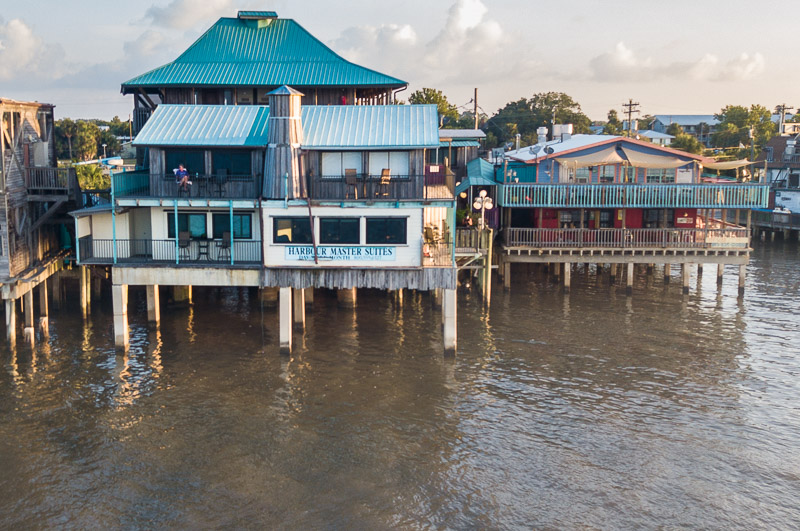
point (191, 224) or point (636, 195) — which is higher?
point (636, 195)

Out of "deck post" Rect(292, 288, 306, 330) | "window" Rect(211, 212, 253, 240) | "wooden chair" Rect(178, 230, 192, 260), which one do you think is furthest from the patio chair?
"deck post" Rect(292, 288, 306, 330)

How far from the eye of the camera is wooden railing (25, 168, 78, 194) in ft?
135

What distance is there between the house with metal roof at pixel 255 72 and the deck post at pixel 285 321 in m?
16.4

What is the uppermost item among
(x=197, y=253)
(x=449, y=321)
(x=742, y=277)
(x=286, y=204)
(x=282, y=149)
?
(x=282, y=149)

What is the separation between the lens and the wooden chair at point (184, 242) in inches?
1416

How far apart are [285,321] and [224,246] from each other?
474 cm

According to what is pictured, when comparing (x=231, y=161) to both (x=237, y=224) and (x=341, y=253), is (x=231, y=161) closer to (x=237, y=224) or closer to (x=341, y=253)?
(x=237, y=224)

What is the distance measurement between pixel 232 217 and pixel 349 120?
752 cm

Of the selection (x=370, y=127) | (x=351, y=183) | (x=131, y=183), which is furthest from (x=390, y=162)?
(x=131, y=183)

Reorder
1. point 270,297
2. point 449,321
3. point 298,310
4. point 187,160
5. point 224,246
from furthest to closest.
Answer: point 270,297 < point 298,310 < point 187,160 < point 224,246 < point 449,321

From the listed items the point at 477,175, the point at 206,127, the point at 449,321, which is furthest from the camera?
the point at 477,175

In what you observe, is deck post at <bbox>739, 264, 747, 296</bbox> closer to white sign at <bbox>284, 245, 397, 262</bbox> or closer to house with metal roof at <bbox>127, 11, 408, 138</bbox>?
house with metal roof at <bbox>127, 11, 408, 138</bbox>

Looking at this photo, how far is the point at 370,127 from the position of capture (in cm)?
3662

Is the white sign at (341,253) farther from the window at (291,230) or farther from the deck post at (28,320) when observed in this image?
the deck post at (28,320)
